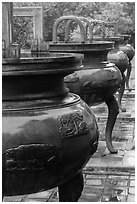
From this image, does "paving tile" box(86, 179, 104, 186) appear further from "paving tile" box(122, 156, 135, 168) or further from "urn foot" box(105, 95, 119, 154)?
"urn foot" box(105, 95, 119, 154)

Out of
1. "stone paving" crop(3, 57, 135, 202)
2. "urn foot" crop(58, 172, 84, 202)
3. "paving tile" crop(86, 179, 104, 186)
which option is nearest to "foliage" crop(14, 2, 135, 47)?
"stone paving" crop(3, 57, 135, 202)

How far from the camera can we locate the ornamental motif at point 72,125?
1.92 meters

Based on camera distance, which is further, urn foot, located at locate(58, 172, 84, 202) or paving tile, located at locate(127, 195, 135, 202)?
paving tile, located at locate(127, 195, 135, 202)

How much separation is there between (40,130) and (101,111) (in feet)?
14.9

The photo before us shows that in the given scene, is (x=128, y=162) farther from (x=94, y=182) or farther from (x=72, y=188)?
(x=72, y=188)

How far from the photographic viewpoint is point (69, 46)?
3516 mm

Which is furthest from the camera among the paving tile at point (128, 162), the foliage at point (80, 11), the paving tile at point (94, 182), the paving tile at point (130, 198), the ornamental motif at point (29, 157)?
the foliage at point (80, 11)

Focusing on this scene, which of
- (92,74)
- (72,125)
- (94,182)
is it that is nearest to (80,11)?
(92,74)

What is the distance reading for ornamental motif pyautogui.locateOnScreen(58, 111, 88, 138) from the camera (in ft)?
6.29

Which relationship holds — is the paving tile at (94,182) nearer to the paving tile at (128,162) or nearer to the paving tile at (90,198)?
the paving tile at (90,198)

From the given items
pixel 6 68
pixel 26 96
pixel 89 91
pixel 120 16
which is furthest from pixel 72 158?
pixel 120 16

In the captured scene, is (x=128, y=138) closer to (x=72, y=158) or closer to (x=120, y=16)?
(x=72, y=158)

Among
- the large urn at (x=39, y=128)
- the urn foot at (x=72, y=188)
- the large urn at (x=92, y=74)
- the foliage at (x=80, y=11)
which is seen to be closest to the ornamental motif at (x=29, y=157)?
the large urn at (x=39, y=128)

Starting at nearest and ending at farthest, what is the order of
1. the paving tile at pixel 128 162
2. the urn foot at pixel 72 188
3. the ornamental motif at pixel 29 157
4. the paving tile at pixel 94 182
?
1. the ornamental motif at pixel 29 157
2. the urn foot at pixel 72 188
3. the paving tile at pixel 94 182
4. the paving tile at pixel 128 162
